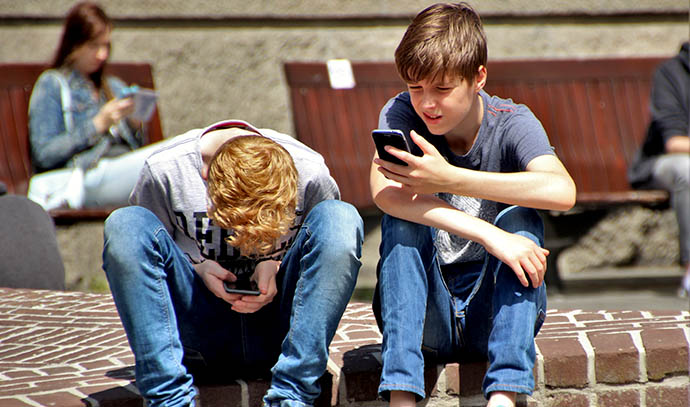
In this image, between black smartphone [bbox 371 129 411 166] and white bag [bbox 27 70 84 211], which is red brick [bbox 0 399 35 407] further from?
white bag [bbox 27 70 84 211]

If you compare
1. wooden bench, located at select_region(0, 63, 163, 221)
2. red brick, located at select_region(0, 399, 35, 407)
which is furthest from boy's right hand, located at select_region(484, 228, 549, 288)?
wooden bench, located at select_region(0, 63, 163, 221)

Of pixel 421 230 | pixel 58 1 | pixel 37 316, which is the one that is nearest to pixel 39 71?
pixel 58 1

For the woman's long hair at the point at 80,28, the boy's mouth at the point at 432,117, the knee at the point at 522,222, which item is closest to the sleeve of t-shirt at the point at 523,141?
the knee at the point at 522,222

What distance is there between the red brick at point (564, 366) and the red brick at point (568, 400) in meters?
0.03

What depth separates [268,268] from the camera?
2.64 meters

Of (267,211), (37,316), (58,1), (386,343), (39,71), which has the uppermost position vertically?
(58,1)

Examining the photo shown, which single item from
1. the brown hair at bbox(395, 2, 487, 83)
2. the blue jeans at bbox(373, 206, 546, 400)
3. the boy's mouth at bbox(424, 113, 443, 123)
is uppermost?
the brown hair at bbox(395, 2, 487, 83)

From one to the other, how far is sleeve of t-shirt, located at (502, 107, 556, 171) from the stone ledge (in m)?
0.63

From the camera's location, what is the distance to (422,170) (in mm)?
2512

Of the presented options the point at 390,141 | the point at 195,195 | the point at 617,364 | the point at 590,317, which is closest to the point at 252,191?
the point at 195,195

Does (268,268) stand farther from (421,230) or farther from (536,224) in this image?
(536,224)

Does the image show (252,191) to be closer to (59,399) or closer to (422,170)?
(422,170)

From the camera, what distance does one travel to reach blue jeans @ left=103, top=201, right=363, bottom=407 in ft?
7.98

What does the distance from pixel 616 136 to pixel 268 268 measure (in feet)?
13.5
